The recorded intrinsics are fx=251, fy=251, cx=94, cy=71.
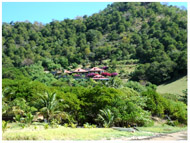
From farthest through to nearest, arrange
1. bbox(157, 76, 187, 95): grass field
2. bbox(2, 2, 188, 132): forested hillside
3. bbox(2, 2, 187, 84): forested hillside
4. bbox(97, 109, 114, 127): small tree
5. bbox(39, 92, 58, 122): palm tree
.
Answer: bbox(2, 2, 187, 84): forested hillside
bbox(157, 76, 187, 95): grass field
bbox(2, 2, 188, 132): forested hillside
bbox(39, 92, 58, 122): palm tree
bbox(97, 109, 114, 127): small tree

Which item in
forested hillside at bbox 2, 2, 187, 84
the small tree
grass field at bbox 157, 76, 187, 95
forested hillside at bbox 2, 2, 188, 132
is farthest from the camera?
forested hillside at bbox 2, 2, 187, 84

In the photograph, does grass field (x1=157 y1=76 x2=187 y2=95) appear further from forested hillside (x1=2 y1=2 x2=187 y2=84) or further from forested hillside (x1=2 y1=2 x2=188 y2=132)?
forested hillside (x1=2 y1=2 x2=187 y2=84)

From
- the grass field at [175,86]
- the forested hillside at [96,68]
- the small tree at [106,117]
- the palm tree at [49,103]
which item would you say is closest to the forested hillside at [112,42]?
the forested hillside at [96,68]

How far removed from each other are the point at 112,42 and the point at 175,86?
49033mm

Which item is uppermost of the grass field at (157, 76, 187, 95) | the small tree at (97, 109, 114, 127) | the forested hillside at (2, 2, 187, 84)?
the forested hillside at (2, 2, 187, 84)

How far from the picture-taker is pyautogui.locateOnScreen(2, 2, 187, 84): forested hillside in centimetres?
5933

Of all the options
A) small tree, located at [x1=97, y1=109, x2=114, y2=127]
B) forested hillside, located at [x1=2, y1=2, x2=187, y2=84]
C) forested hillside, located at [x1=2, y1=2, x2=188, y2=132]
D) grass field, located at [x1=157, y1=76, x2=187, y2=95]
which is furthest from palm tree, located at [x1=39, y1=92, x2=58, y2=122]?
forested hillside, located at [x1=2, y1=2, x2=187, y2=84]

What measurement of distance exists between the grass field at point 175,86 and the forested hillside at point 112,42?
2929 mm

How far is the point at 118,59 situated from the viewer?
72.2 m

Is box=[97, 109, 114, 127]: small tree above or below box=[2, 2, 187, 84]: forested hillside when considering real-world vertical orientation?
below

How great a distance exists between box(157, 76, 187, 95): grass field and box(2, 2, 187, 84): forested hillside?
2.93 meters

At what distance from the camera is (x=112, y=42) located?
93250 millimetres

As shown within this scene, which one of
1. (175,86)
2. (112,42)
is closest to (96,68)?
(175,86)

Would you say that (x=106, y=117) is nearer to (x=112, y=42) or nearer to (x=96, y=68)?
(x=96, y=68)
